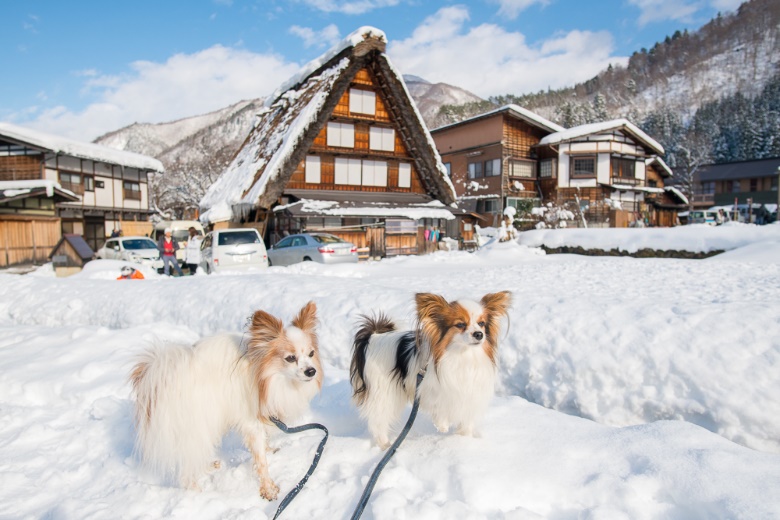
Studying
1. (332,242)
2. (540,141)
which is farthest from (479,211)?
(332,242)

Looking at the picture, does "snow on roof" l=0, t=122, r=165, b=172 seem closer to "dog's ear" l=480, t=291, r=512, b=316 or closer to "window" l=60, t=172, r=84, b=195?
"window" l=60, t=172, r=84, b=195

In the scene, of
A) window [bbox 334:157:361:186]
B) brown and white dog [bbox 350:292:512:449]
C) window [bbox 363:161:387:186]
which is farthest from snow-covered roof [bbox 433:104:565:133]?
brown and white dog [bbox 350:292:512:449]

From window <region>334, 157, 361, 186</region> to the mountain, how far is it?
32.3 feet

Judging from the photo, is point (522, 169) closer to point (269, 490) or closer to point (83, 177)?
point (83, 177)

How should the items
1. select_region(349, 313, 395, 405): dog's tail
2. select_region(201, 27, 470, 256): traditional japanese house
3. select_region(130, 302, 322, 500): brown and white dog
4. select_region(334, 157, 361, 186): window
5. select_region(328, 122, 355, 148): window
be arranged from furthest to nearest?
select_region(334, 157, 361, 186): window < select_region(328, 122, 355, 148): window < select_region(201, 27, 470, 256): traditional japanese house < select_region(349, 313, 395, 405): dog's tail < select_region(130, 302, 322, 500): brown and white dog

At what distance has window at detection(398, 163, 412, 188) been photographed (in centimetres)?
2328

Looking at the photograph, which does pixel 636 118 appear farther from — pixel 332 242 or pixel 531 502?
pixel 531 502

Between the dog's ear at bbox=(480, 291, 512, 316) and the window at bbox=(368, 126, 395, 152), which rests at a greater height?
the window at bbox=(368, 126, 395, 152)

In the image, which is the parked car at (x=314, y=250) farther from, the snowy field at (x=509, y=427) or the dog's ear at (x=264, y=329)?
the dog's ear at (x=264, y=329)

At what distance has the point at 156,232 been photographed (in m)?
39.9

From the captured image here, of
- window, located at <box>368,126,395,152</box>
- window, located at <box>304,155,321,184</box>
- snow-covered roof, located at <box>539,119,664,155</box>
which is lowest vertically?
window, located at <box>304,155,321,184</box>

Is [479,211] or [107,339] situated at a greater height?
[479,211]

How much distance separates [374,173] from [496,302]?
20.3m

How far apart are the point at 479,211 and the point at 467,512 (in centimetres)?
3583
